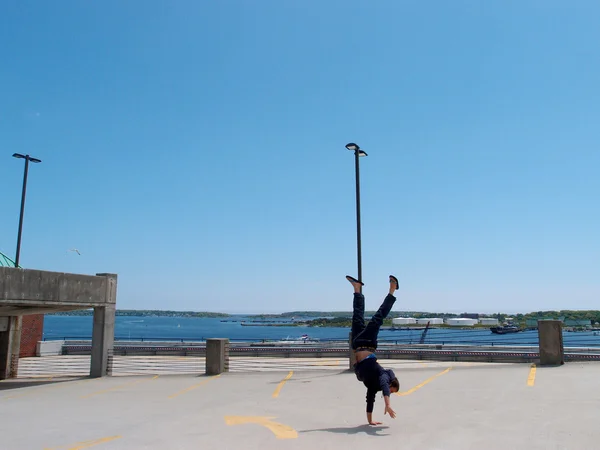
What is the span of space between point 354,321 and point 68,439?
4.88 metres

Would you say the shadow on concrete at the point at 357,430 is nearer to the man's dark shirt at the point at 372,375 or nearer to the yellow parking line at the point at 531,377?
the man's dark shirt at the point at 372,375

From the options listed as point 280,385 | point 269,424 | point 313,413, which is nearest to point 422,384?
point 280,385

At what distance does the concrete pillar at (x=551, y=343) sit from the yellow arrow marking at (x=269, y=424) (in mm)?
10417

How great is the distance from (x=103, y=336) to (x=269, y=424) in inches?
446


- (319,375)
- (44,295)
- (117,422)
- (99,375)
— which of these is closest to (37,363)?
(99,375)

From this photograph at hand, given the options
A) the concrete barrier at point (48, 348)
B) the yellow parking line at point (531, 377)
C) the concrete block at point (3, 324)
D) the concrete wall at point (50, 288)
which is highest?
the concrete wall at point (50, 288)

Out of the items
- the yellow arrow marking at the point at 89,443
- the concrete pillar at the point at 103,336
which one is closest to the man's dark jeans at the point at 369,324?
the yellow arrow marking at the point at 89,443

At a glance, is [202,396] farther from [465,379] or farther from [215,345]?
[465,379]

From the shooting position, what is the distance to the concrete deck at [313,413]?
7.54 meters

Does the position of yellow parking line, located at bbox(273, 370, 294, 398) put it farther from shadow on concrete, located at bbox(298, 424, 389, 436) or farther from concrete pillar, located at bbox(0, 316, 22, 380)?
concrete pillar, located at bbox(0, 316, 22, 380)

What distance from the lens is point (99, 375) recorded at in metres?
18.1

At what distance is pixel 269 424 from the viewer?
8852mm

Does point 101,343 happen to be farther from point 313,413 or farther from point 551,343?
point 551,343

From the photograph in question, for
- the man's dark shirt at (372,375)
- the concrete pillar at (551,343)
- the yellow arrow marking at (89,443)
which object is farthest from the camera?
the concrete pillar at (551,343)
